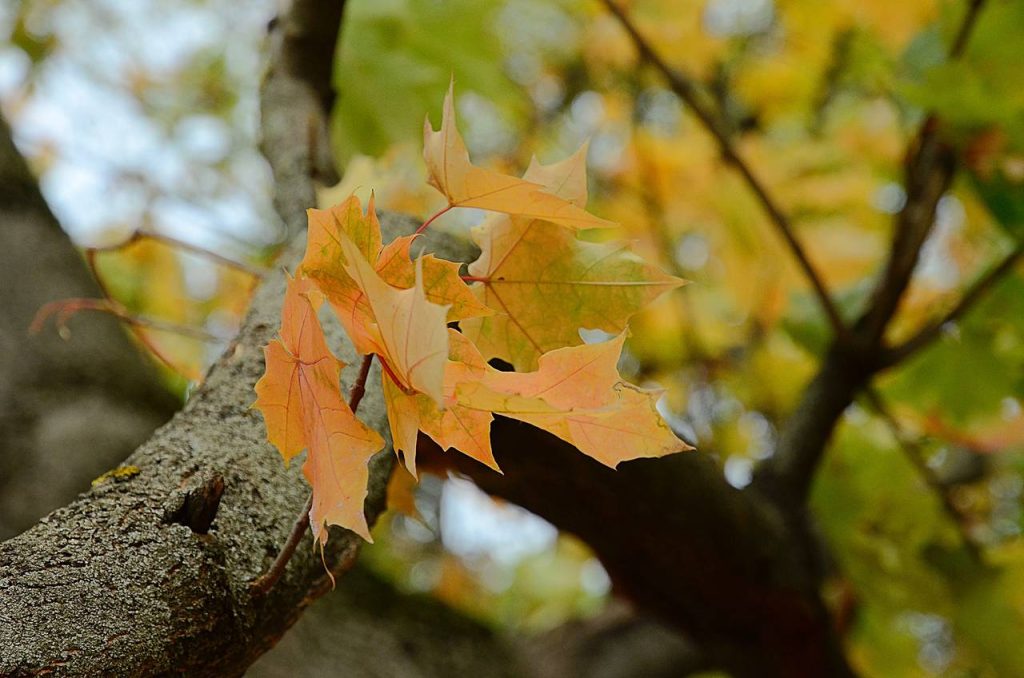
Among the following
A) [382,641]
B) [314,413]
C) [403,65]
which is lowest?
[382,641]

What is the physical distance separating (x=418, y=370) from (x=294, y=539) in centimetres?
11

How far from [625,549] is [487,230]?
1.59ft

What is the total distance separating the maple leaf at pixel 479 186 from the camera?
Result: 347 millimetres

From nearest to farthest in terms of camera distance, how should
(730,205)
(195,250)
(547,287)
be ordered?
(547,287) < (195,250) < (730,205)

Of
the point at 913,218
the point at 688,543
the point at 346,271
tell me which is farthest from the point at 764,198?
the point at 346,271

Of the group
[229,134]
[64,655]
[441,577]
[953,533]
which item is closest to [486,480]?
[64,655]

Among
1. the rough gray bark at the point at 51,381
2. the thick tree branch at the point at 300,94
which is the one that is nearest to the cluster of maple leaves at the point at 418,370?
the thick tree branch at the point at 300,94

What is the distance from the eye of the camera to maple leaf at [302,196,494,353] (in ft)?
1.11

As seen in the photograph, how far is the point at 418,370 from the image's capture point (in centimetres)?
29

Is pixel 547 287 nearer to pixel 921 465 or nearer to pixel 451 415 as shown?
pixel 451 415

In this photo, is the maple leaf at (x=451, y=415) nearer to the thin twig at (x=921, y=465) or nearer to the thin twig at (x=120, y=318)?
the thin twig at (x=120, y=318)

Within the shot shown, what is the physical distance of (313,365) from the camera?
0.34m

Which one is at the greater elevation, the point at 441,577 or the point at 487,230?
the point at 487,230

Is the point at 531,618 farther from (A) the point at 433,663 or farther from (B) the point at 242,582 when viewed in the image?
(B) the point at 242,582
